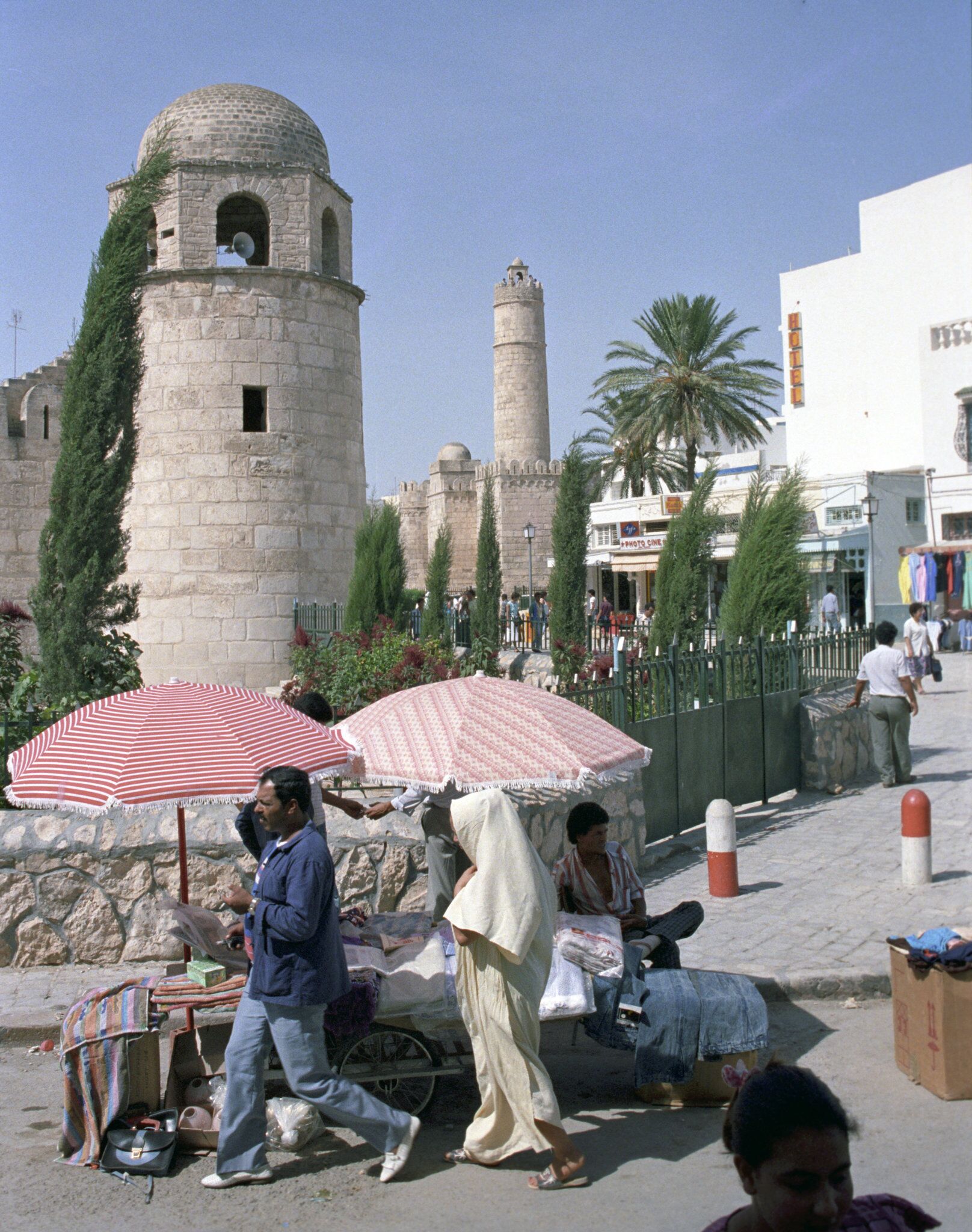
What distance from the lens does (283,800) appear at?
434 centimetres

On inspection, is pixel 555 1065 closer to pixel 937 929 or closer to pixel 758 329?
pixel 937 929

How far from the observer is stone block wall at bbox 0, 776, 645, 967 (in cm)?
675

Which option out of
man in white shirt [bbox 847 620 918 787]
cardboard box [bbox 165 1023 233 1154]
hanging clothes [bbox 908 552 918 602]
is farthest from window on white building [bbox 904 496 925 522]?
cardboard box [bbox 165 1023 233 1154]

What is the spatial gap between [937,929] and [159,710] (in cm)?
361

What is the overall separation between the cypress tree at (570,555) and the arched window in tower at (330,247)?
650 centimetres

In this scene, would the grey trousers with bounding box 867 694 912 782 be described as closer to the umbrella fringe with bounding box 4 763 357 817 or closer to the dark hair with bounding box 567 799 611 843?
the dark hair with bounding box 567 799 611 843

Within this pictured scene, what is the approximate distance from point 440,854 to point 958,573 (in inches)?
993

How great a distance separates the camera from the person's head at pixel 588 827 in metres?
5.39

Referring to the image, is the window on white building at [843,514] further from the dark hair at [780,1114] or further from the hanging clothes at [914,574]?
the dark hair at [780,1114]

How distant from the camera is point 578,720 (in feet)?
18.8

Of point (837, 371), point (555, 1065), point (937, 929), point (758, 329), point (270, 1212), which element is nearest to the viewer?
point (270, 1212)

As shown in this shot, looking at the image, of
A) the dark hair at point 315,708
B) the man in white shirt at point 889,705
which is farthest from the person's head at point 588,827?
the man in white shirt at point 889,705

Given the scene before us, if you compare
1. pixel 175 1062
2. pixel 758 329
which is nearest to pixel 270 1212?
pixel 175 1062

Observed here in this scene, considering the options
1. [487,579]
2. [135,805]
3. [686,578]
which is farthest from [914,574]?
[135,805]
